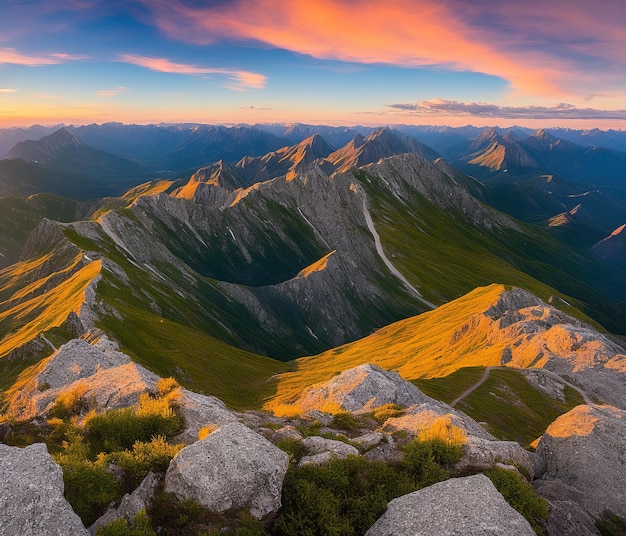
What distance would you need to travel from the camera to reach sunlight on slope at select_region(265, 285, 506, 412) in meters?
99.7

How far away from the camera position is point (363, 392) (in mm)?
40062

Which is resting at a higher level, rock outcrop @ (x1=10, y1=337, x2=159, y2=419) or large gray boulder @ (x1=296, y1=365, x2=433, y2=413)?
rock outcrop @ (x1=10, y1=337, x2=159, y2=419)

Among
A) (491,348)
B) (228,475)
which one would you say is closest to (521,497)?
(228,475)

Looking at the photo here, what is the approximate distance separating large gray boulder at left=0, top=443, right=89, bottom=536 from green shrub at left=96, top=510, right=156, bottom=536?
27.4 inches

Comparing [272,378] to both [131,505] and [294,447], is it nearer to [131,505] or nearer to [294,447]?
[294,447]

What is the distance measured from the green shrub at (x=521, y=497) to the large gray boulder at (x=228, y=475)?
10.8 metres

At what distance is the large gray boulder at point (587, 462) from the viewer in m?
22.4

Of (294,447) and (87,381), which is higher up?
(294,447)

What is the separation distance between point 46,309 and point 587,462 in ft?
410

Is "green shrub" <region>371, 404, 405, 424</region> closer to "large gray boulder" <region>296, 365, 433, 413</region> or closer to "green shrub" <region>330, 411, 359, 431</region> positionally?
"green shrub" <region>330, 411, 359, 431</region>

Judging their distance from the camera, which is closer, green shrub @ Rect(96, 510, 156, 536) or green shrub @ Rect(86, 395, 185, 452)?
green shrub @ Rect(96, 510, 156, 536)

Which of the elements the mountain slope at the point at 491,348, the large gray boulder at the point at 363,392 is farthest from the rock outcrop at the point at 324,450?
the mountain slope at the point at 491,348

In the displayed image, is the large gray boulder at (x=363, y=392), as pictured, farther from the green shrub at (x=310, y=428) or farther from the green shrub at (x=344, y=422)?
the green shrub at (x=310, y=428)

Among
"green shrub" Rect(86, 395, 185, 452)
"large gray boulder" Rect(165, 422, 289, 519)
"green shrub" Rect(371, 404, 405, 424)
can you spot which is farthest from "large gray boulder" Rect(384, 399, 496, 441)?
"green shrub" Rect(86, 395, 185, 452)
